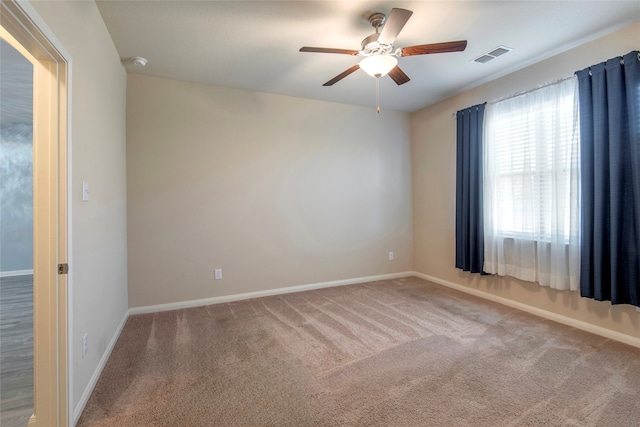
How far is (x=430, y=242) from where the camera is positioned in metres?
4.39

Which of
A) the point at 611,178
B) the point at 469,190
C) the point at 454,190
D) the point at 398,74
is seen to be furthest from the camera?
the point at 454,190

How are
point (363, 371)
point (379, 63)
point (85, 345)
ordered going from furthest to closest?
point (379, 63), point (363, 371), point (85, 345)

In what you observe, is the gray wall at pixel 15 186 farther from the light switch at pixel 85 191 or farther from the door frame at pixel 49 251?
the door frame at pixel 49 251

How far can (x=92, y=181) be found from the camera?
192cm

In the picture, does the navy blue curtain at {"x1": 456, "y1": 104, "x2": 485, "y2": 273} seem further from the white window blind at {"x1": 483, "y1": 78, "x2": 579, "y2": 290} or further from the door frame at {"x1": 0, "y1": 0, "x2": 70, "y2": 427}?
the door frame at {"x1": 0, "y1": 0, "x2": 70, "y2": 427}

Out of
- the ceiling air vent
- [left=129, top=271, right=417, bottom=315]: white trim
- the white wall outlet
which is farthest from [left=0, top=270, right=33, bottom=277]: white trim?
the ceiling air vent

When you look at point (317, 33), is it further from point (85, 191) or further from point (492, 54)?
point (85, 191)

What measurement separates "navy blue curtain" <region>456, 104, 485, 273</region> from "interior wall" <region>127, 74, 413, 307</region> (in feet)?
3.28

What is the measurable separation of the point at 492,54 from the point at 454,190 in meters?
1.70

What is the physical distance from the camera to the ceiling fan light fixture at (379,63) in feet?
6.93

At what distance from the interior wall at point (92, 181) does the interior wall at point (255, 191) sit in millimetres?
422

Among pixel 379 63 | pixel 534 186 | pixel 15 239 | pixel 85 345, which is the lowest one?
pixel 85 345

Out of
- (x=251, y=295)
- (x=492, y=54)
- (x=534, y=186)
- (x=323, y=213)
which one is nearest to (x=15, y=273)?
(x=251, y=295)

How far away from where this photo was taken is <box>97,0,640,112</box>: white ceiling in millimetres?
2092
